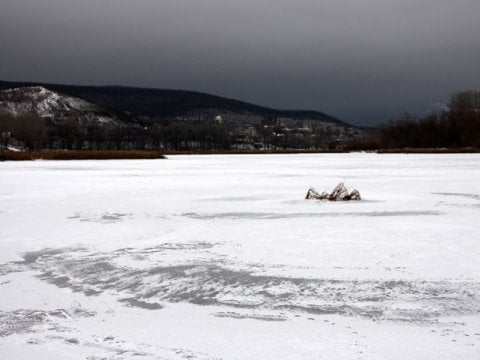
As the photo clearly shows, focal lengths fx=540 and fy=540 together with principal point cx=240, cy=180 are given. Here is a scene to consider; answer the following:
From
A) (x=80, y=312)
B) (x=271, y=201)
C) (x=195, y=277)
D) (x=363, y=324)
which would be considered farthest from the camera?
(x=271, y=201)

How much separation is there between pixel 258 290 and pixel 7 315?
7.40 feet

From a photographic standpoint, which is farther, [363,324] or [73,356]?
[363,324]

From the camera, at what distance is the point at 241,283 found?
5555 millimetres

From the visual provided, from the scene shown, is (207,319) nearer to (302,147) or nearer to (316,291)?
(316,291)

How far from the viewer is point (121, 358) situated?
3.56m

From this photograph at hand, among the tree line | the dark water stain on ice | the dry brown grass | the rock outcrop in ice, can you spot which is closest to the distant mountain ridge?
the tree line

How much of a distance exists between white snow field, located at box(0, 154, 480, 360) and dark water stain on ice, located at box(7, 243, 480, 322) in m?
0.02

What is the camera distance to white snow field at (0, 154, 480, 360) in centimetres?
383

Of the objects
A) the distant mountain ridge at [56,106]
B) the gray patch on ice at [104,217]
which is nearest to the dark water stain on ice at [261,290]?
the gray patch on ice at [104,217]

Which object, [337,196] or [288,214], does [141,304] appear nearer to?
[288,214]

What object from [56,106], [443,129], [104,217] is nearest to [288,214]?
[104,217]

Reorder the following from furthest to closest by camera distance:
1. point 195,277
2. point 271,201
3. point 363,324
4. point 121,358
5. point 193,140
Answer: point 193,140
point 271,201
point 195,277
point 363,324
point 121,358

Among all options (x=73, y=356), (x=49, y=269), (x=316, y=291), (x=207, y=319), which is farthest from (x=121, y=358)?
(x=49, y=269)

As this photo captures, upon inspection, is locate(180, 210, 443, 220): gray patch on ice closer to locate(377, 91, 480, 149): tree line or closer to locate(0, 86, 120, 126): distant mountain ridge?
locate(377, 91, 480, 149): tree line
